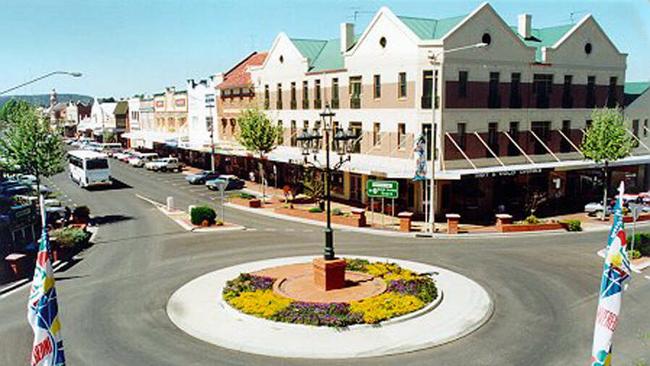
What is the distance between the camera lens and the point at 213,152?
61781 millimetres

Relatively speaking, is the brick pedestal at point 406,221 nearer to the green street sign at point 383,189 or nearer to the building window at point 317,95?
the green street sign at point 383,189

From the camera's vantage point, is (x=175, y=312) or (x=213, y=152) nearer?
(x=175, y=312)

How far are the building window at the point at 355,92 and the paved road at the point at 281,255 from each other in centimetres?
1168

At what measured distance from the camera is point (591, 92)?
4431cm

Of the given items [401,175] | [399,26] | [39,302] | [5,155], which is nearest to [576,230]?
[401,175]

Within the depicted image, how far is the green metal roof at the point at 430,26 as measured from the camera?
3794 centimetres

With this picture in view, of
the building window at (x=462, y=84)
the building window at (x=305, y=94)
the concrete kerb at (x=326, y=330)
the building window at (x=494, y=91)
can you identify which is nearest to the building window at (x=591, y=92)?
the building window at (x=494, y=91)

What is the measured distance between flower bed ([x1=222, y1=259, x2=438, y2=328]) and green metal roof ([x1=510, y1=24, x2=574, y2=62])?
91.0 feet

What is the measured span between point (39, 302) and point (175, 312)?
10.6m

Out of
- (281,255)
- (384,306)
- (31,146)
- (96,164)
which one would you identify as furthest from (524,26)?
(96,164)

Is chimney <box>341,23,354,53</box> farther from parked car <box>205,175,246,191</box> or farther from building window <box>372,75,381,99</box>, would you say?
parked car <box>205,175,246,191</box>

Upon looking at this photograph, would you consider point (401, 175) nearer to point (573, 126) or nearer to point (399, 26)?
point (399, 26)

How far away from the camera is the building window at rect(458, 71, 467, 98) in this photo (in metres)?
37.2

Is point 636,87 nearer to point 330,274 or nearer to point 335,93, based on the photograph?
point 335,93
